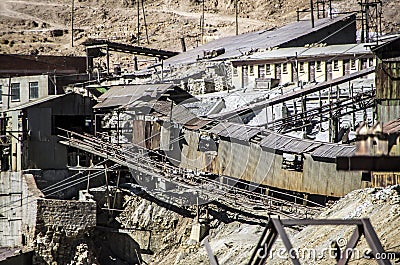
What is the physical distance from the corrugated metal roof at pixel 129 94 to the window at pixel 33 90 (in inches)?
149

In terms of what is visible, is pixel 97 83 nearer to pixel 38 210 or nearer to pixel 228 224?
pixel 38 210

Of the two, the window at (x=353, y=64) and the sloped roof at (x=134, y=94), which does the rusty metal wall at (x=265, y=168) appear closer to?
the sloped roof at (x=134, y=94)

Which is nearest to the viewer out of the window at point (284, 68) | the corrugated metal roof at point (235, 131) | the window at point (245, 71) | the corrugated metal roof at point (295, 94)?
the corrugated metal roof at point (235, 131)

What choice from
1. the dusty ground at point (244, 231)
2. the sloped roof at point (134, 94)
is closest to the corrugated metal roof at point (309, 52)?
the sloped roof at point (134, 94)

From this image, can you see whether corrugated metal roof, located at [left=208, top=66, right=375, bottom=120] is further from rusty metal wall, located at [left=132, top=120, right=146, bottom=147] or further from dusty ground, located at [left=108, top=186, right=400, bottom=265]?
dusty ground, located at [left=108, top=186, right=400, bottom=265]

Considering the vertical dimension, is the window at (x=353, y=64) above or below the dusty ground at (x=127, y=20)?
below

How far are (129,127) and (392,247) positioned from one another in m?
20.8

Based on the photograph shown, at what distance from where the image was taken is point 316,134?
33531 millimetres

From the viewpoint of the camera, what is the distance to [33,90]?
130 ft

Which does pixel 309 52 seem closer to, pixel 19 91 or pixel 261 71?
pixel 261 71

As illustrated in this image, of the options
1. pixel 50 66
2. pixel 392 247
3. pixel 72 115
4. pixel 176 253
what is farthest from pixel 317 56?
pixel 392 247

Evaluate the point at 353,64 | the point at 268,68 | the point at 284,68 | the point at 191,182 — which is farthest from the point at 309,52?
the point at 191,182

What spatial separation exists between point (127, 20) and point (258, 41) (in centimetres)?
4116

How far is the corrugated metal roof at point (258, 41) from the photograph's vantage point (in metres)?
49.4
